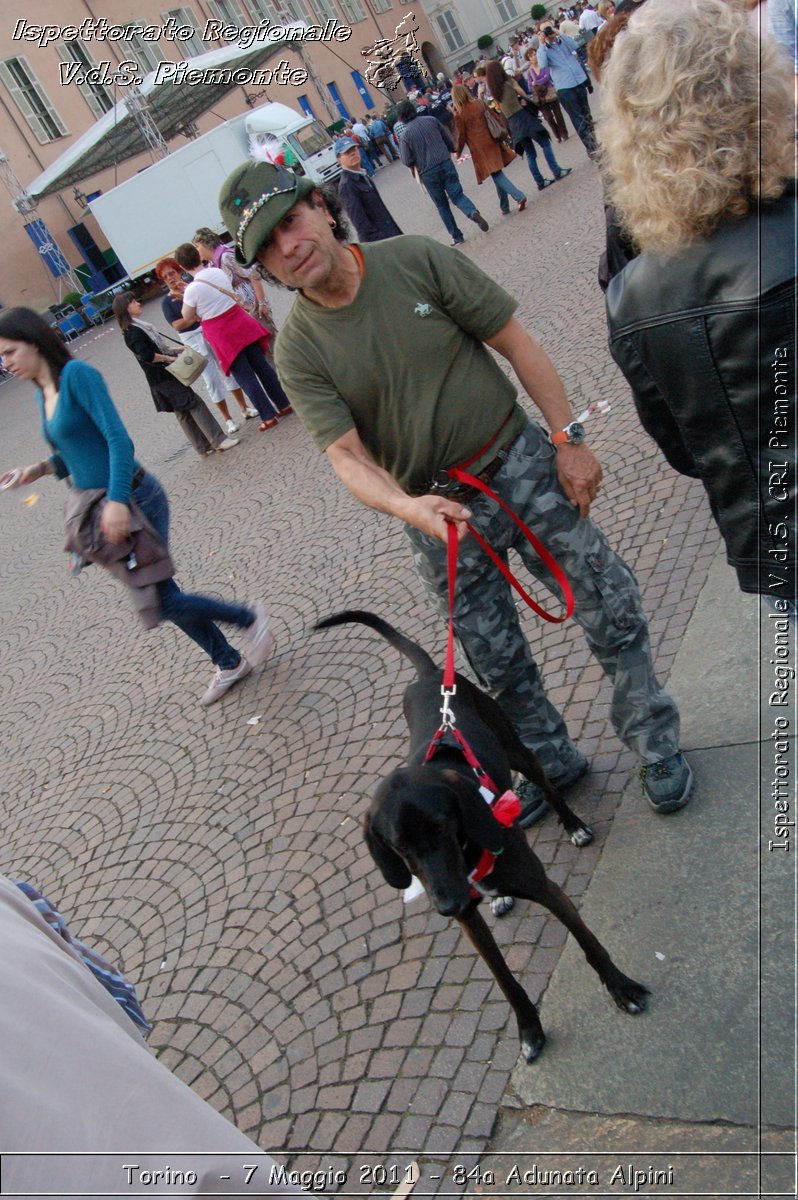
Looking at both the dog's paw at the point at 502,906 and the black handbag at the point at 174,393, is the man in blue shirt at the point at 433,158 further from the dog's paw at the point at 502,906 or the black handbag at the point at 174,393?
the dog's paw at the point at 502,906

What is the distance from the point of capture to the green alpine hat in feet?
8.75

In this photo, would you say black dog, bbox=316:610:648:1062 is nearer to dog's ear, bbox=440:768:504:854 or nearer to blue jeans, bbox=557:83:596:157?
dog's ear, bbox=440:768:504:854

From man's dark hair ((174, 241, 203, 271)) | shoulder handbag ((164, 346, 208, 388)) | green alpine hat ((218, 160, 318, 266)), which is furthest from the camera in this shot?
shoulder handbag ((164, 346, 208, 388))

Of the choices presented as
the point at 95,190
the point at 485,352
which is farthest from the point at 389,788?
the point at 95,190

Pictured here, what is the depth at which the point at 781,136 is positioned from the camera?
180 cm

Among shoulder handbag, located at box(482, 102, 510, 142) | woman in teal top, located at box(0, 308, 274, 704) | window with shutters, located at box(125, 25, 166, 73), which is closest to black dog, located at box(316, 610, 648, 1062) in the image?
woman in teal top, located at box(0, 308, 274, 704)

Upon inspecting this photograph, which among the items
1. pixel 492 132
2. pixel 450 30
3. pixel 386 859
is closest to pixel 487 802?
pixel 386 859

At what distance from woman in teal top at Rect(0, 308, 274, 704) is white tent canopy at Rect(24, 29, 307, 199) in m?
17.2

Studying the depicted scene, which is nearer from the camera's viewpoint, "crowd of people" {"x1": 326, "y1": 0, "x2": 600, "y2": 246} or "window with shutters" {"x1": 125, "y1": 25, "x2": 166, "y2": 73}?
"crowd of people" {"x1": 326, "y1": 0, "x2": 600, "y2": 246}

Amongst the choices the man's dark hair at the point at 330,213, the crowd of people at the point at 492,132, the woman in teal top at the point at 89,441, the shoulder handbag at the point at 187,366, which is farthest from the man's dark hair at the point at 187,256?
the man's dark hair at the point at 330,213

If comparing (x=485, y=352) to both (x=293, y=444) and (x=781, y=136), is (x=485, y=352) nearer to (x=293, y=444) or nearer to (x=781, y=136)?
(x=781, y=136)

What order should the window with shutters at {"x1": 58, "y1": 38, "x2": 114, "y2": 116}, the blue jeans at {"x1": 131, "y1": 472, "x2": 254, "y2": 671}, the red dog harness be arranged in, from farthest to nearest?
the window with shutters at {"x1": 58, "y1": 38, "x2": 114, "y2": 116}
the blue jeans at {"x1": 131, "y1": 472, "x2": 254, "y2": 671}
the red dog harness

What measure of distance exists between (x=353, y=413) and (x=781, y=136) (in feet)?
4.83

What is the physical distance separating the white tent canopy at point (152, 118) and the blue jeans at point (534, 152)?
8380mm
